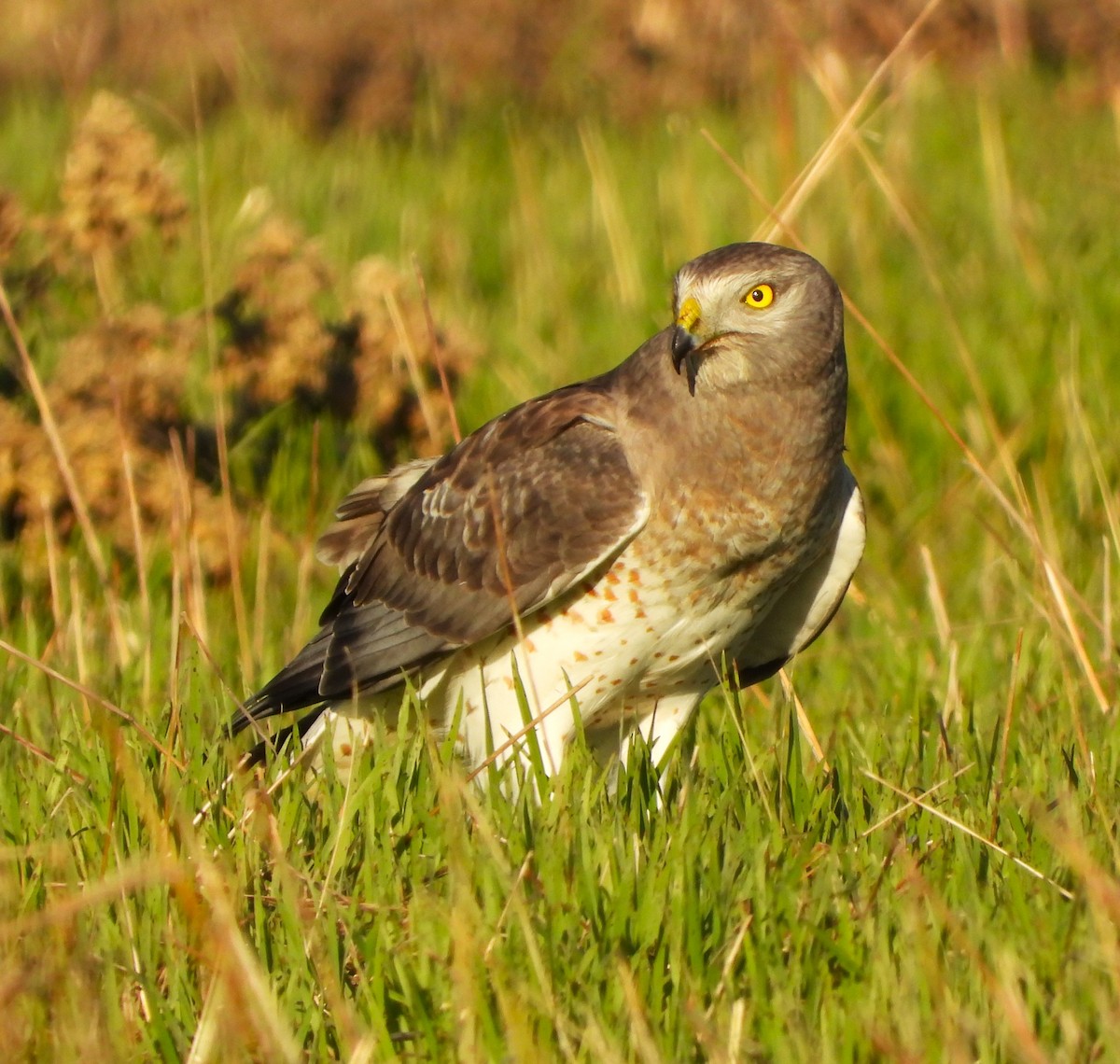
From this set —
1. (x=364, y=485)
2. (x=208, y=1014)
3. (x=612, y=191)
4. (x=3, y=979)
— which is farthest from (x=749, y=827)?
(x=612, y=191)

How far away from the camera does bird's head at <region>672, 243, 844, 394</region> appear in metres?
3.91

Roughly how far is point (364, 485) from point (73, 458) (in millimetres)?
1310

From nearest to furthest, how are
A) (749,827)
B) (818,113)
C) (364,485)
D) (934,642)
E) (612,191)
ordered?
(749,827), (364,485), (934,642), (612,191), (818,113)

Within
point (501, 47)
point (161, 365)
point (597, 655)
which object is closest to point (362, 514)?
point (597, 655)

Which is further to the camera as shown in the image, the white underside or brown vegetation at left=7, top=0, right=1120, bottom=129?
brown vegetation at left=7, top=0, right=1120, bottom=129

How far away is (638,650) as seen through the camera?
13.3 ft

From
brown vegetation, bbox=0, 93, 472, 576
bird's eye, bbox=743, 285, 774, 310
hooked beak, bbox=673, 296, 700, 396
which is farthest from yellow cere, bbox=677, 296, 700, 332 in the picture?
brown vegetation, bbox=0, 93, 472, 576

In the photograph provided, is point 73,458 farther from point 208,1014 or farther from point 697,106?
point 697,106

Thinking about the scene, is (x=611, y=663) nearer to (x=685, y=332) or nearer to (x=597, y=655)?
(x=597, y=655)

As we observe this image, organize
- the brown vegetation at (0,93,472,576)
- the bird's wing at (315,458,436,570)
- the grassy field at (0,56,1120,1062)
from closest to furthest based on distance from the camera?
1. the grassy field at (0,56,1120,1062)
2. the bird's wing at (315,458,436,570)
3. the brown vegetation at (0,93,472,576)

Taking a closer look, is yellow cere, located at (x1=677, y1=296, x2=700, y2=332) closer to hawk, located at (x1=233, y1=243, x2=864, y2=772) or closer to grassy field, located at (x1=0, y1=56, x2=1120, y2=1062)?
hawk, located at (x1=233, y1=243, x2=864, y2=772)

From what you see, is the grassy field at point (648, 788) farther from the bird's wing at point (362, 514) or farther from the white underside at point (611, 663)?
the bird's wing at point (362, 514)

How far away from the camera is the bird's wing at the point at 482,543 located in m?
4.00

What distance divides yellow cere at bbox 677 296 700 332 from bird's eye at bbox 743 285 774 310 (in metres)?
0.12
